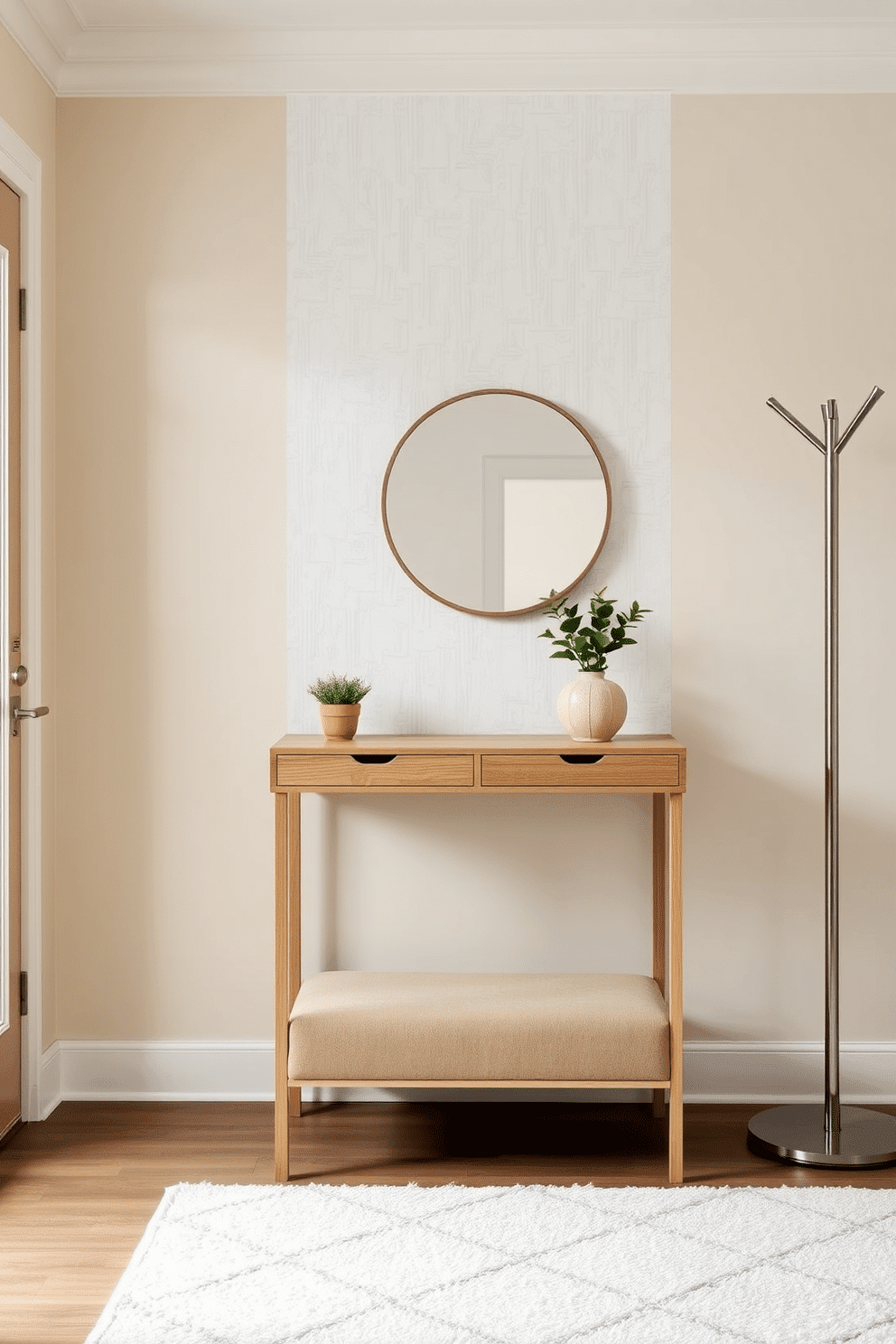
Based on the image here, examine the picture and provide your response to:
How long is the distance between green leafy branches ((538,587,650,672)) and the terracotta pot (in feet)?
1.60

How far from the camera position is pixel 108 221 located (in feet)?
9.97

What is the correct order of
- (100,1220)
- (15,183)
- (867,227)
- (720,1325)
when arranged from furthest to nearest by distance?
1. (867,227)
2. (15,183)
3. (100,1220)
4. (720,1325)

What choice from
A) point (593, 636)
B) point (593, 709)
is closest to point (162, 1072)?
point (593, 709)

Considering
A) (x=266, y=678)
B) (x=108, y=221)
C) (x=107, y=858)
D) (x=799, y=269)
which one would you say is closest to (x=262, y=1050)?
(x=107, y=858)

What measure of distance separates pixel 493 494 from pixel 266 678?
0.74 metres

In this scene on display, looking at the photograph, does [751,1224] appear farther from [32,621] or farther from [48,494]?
[48,494]

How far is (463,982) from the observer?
9.04 ft

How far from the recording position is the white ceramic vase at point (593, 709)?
2715 millimetres

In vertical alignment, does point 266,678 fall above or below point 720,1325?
above

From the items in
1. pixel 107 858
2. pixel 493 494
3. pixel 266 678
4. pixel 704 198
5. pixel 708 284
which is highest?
pixel 704 198

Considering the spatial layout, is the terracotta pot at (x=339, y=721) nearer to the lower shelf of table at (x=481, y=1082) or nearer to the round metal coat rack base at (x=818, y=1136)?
the lower shelf of table at (x=481, y=1082)

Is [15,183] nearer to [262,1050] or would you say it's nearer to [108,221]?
[108,221]

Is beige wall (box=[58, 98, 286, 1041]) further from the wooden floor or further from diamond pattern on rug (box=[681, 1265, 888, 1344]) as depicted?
diamond pattern on rug (box=[681, 1265, 888, 1344])

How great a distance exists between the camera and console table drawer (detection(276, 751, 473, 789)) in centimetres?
259
